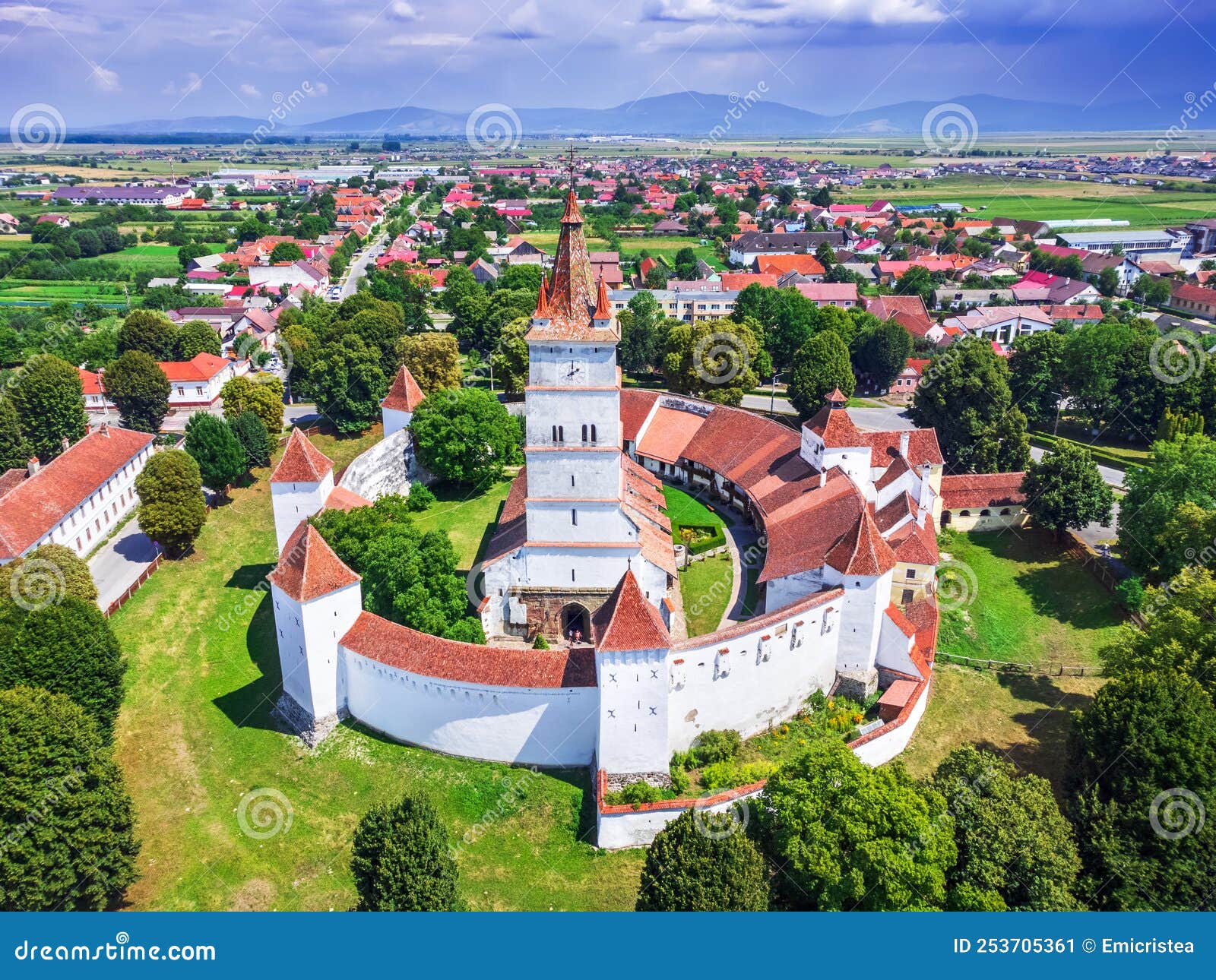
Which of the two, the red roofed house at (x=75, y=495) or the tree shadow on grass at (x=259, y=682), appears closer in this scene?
the tree shadow on grass at (x=259, y=682)

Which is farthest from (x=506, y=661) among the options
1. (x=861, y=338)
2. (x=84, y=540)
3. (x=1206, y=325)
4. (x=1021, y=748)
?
(x=1206, y=325)

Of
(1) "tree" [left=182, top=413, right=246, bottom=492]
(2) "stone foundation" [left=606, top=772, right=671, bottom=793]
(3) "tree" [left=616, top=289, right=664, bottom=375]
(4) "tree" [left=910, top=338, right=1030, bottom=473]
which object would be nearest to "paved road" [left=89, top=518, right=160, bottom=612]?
(1) "tree" [left=182, top=413, right=246, bottom=492]

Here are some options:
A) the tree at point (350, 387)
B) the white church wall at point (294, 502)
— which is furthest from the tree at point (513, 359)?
the white church wall at point (294, 502)

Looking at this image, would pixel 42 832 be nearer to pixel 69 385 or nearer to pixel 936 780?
pixel 936 780

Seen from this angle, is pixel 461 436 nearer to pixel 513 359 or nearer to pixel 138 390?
pixel 513 359

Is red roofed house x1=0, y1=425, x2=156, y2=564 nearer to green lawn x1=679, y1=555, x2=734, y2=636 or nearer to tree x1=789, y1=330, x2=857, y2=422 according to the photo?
green lawn x1=679, y1=555, x2=734, y2=636

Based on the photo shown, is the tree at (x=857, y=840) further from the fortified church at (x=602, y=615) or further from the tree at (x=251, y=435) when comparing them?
the tree at (x=251, y=435)
